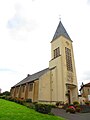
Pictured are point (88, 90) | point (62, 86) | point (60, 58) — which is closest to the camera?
point (62, 86)

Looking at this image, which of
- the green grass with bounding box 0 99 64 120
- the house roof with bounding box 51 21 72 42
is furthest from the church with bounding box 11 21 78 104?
the green grass with bounding box 0 99 64 120

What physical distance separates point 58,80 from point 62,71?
2.28 metres

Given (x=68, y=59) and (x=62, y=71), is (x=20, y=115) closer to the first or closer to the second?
(x=62, y=71)

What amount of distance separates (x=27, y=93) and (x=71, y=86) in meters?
11.4

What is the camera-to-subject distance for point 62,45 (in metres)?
38.4

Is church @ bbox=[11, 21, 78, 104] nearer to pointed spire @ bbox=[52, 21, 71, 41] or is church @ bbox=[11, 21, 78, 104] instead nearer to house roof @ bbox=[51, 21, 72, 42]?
house roof @ bbox=[51, 21, 72, 42]

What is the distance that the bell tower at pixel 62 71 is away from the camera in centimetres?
3400

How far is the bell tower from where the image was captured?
1339 inches

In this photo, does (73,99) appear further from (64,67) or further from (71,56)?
(71,56)

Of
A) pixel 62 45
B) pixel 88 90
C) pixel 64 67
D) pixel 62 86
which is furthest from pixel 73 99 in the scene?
pixel 88 90

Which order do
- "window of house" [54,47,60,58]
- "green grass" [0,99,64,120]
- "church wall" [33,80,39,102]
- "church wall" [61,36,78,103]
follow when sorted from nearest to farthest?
"green grass" [0,99,64,120] → "church wall" [33,80,39,102] → "church wall" [61,36,78,103] → "window of house" [54,47,60,58]

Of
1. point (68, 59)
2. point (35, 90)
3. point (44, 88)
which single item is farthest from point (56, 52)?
point (35, 90)

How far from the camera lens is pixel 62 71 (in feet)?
114

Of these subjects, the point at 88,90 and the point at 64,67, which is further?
the point at 88,90
